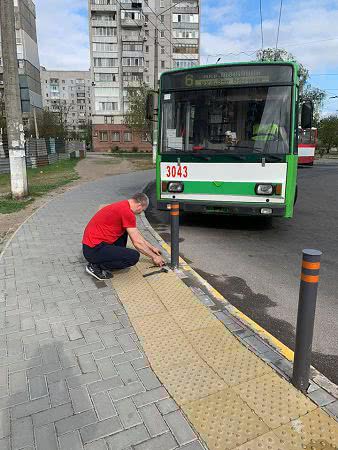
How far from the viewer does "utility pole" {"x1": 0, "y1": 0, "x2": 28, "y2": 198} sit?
406 inches

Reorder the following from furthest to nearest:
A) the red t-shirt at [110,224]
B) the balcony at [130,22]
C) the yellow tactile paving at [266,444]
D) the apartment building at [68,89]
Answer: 1. the apartment building at [68,89]
2. the balcony at [130,22]
3. the red t-shirt at [110,224]
4. the yellow tactile paving at [266,444]

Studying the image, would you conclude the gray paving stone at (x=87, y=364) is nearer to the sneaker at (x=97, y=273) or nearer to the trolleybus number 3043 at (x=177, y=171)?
the sneaker at (x=97, y=273)

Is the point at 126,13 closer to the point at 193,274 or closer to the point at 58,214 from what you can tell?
the point at 58,214

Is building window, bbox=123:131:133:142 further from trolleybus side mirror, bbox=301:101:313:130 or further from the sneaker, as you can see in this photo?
the sneaker

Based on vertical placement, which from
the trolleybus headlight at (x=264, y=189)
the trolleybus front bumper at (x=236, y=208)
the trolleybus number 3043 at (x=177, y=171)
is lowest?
the trolleybus front bumper at (x=236, y=208)

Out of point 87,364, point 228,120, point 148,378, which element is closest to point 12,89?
point 228,120

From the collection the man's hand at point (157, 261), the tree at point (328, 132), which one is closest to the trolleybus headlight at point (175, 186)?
the man's hand at point (157, 261)

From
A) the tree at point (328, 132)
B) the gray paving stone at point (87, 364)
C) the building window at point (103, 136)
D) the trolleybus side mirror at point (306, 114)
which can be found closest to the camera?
the gray paving stone at point (87, 364)

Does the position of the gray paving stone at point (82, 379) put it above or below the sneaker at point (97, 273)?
below

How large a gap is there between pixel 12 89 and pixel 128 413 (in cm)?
1050

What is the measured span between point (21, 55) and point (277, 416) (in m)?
83.6

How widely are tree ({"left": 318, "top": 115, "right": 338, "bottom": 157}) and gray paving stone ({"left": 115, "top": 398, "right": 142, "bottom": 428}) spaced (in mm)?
58493

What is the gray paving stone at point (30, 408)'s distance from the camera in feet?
8.27

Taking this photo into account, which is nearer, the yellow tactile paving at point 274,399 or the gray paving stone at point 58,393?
the yellow tactile paving at point 274,399
